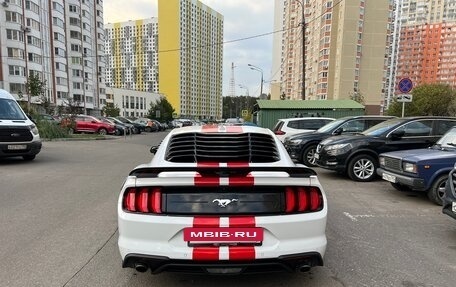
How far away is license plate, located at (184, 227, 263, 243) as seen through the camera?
2906 millimetres

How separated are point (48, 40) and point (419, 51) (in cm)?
8179

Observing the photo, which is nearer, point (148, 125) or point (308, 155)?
point (308, 155)

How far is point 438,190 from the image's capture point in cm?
653

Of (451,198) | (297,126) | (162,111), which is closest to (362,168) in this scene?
(451,198)

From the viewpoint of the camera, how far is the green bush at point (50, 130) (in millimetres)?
19817

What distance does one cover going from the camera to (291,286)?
3.36 m

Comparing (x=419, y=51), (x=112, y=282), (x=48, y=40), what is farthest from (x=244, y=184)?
(x=419, y=51)

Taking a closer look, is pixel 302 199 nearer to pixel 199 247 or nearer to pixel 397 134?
pixel 199 247

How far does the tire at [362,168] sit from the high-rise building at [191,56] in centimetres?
4279

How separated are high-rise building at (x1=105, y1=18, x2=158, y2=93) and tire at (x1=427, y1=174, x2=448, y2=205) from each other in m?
75.4

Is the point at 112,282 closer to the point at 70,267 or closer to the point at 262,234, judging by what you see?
the point at 70,267

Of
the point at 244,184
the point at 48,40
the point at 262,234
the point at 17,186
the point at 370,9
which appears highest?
the point at 370,9

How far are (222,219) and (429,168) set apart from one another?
16.5 feet

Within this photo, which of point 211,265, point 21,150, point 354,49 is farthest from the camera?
point 354,49
